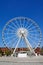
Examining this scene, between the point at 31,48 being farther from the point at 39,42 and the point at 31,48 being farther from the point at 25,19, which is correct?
the point at 25,19

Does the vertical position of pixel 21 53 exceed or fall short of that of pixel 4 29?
it falls short

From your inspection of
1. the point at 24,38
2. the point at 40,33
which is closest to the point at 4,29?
the point at 24,38

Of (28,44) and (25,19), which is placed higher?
(25,19)

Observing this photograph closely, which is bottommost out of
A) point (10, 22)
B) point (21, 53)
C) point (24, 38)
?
point (21, 53)

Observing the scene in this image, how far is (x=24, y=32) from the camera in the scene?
58.6m

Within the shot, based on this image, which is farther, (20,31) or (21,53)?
(21,53)

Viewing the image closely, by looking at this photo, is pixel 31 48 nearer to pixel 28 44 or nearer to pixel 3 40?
pixel 28 44

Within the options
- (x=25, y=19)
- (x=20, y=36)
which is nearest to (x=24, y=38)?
(x=20, y=36)

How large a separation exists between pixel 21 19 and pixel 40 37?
24.8ft

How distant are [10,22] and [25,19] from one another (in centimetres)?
443

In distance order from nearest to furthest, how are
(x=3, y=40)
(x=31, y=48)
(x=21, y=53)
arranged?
(x=3, y=40), (x=31, y=48), (x=21, y=53)

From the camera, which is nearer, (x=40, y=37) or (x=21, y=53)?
(x=40, y=37)

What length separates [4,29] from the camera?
5747 cm

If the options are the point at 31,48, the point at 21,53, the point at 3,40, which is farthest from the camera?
the point at 21,53
